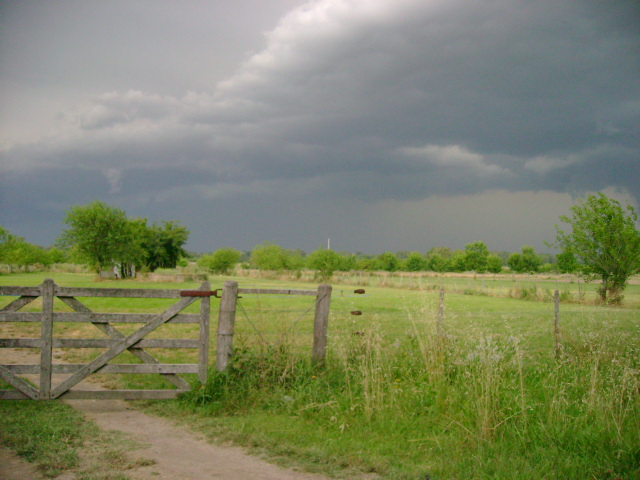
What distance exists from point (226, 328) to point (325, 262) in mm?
57039

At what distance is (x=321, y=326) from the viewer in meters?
8.07

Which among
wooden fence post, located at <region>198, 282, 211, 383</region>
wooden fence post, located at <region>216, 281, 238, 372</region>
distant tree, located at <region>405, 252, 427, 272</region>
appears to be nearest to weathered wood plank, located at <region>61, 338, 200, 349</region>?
wooden fence post, located at <region>198, 282, 211, 383</region>

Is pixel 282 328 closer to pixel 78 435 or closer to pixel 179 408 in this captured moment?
pixel 179 408

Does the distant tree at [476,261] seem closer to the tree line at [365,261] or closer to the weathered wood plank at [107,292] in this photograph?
the tree line at [365,261]

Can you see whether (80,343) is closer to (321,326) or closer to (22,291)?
(22,291)

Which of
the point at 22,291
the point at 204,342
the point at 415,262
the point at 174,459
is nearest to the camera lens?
the point at 174,459

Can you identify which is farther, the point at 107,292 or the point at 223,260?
the point at 223,260

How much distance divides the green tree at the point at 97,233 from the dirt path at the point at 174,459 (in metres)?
45.7

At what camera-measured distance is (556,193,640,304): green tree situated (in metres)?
31.8

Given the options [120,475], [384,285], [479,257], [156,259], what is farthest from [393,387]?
[479,257]

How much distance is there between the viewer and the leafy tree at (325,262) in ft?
210

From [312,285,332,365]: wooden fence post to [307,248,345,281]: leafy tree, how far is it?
5495 cm

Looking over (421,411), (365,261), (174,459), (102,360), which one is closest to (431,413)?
(421,411)

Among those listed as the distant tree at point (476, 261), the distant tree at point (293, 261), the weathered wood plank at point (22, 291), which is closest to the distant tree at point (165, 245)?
the distant tree at point (293, 261)
